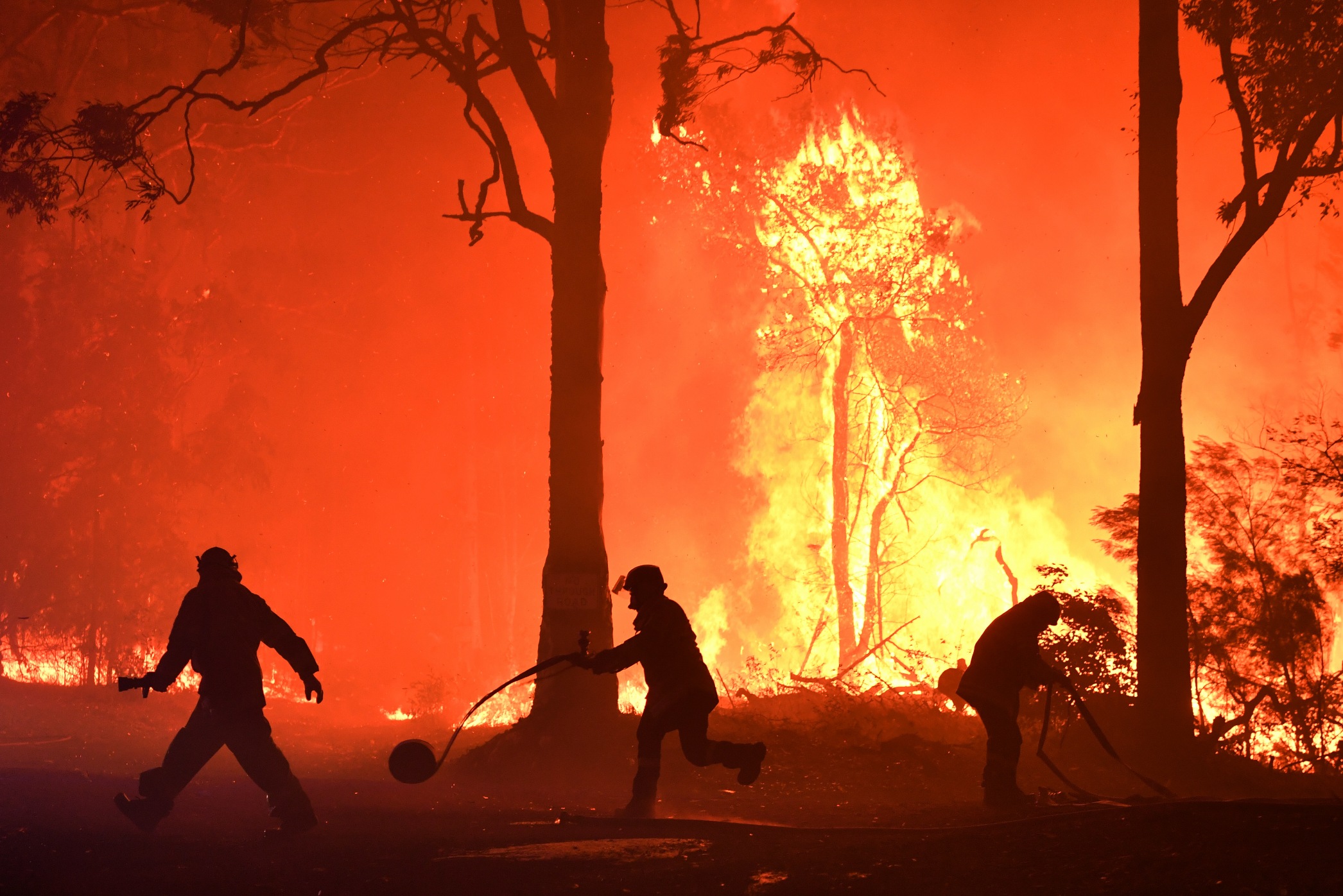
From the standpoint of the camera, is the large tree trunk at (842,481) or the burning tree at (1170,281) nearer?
the burning tree at (1170,281)

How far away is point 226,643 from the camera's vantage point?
7492 millimetres

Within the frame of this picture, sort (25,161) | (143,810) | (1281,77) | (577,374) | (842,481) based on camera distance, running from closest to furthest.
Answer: (143,810) → (577,374) → (1281,77) → (25,161) → (842,481)

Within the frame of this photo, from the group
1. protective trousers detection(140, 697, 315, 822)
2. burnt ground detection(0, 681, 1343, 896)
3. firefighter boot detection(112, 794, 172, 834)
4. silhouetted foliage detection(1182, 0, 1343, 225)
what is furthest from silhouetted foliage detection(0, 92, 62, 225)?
silhouetted foliage detection(1182, 0, 1343, 225)

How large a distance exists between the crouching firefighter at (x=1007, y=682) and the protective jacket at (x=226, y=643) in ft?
16.5

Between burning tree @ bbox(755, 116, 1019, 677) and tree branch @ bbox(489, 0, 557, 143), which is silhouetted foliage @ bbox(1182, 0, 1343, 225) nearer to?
tree branch @ bbox(489, 0, 557, 143)

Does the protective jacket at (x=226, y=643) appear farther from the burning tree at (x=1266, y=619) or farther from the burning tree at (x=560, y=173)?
the burning tree at (x=1266, y=619)

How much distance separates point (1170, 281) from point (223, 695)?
982 centimetres

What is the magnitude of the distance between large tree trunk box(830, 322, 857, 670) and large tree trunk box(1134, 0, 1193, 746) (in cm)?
1886

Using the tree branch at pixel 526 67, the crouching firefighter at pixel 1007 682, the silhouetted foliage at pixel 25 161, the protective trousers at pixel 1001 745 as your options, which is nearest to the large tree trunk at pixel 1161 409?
the crouching firefighter at pixel 1007 682

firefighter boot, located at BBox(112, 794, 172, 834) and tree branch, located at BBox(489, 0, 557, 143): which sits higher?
tree branch, located at BBox(489, 0, 557, 143)

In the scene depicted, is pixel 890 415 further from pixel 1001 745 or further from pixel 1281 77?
pixel 1001 745

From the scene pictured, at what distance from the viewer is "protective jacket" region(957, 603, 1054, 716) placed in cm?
861

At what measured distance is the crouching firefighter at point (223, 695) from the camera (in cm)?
730

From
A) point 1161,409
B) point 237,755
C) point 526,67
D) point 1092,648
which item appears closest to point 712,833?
point 237,755
